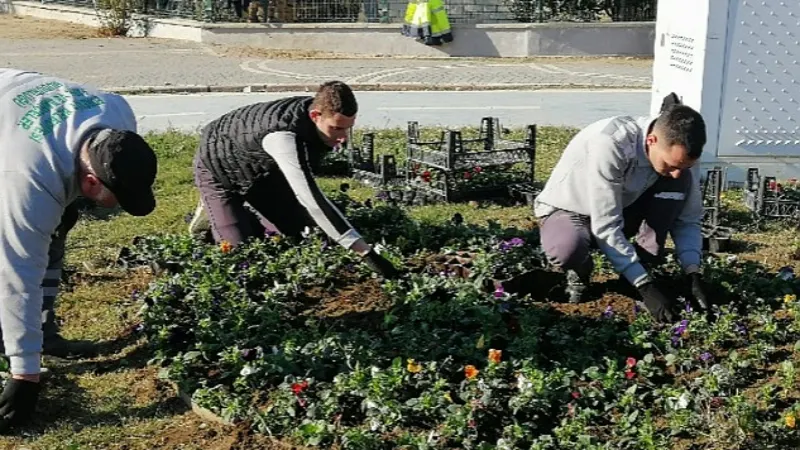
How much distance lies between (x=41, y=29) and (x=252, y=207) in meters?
21.0

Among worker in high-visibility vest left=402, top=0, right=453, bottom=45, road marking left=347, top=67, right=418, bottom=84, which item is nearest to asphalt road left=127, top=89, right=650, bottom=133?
road marking left=347, top=67, right=418, bottom=84

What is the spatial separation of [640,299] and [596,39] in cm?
1602

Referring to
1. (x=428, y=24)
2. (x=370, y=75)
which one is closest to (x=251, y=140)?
(x=370, y=75)

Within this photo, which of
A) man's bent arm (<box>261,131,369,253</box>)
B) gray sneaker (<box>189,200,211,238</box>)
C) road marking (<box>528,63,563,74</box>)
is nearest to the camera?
man's bent arm (<box>261,131,369,253</box>)

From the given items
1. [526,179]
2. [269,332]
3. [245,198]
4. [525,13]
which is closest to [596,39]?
[525,13]

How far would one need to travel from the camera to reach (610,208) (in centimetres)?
496

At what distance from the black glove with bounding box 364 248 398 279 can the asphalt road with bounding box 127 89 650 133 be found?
6896mm

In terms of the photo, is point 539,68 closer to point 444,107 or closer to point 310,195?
point 444,107

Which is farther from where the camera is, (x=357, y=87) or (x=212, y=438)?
(x=357, y=87)

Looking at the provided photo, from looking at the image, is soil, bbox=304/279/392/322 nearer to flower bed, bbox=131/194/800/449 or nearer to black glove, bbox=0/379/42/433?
Result: flower bed, bbox=131/194/800/449

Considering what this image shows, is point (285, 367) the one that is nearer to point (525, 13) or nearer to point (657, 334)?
point (657, 334)

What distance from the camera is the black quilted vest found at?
18.2ft

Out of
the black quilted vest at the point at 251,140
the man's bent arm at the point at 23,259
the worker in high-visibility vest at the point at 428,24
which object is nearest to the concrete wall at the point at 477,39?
the worker in high-visibility vest at the point at 428,24

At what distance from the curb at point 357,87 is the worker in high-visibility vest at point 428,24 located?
13.7 ft
